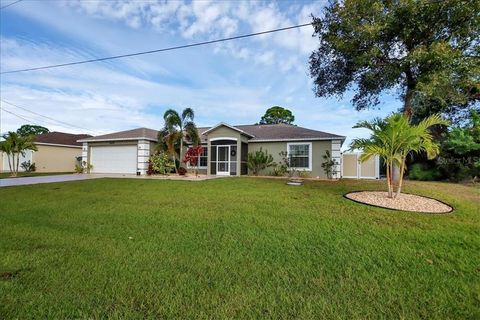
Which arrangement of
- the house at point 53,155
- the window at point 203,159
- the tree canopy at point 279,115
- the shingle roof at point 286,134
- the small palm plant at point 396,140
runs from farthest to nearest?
the tree canopy at point 279,115
the house at point 53,155
the window at point 203,159
the shingle roof at point 286,134
the small palm plant at point 396,140

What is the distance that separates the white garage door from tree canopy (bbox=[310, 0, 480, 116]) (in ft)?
53.2

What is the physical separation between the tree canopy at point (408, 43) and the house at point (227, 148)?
4865 mm

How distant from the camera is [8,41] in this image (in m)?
14.1

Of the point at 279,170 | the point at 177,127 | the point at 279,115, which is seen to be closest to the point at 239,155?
the point at 279,170

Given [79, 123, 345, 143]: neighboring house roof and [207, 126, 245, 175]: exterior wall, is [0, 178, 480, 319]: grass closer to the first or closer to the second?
[79, 123, 345, 143]: neighboring house roof

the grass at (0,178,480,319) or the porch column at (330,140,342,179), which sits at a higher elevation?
the porch column at (330,140,342,179)

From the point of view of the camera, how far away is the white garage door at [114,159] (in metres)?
22.5

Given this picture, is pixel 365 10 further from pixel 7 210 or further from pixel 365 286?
pixel 7 210

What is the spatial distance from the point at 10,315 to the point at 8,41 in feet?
54.7

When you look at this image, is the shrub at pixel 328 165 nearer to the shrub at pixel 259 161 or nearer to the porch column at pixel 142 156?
the shrub at pixel 259 161

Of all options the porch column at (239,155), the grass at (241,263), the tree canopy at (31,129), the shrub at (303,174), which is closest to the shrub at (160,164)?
the porch column at (239,155)

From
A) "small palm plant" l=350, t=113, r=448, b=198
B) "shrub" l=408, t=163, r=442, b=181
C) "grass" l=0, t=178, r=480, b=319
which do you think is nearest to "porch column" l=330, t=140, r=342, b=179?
"shrub" l=408, t=163, r=442, b=181

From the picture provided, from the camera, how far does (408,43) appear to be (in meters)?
13.6

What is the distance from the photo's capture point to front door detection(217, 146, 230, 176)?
20.2 m
